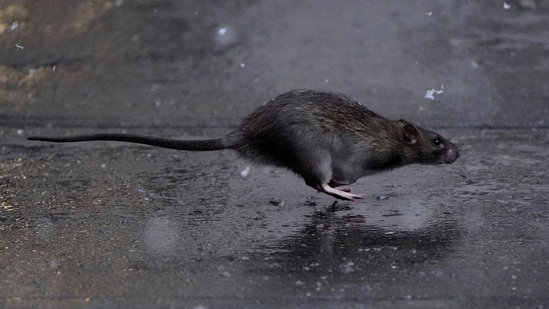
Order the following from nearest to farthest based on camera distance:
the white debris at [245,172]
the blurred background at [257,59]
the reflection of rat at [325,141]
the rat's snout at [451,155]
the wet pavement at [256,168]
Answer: the wet pavement at [256,168] < the reflection of rat at [325,141] < the rat's snout at [451,155] < the white debris at [245,172] < the blurred background at [257,59]

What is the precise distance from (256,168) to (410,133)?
120 cm

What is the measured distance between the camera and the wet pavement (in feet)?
14.7

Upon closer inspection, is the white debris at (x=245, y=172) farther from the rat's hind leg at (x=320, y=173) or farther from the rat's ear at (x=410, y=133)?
the rat's ear at (x=410, y=133)

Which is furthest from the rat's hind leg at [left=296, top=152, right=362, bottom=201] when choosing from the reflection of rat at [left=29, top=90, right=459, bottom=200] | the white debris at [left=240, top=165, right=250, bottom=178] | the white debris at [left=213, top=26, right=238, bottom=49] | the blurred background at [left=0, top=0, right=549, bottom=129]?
the white debris at [left=213, top=26, right=238, bottom=49]

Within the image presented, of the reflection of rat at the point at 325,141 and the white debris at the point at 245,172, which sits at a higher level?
the reflection of rat at the point at 325,141

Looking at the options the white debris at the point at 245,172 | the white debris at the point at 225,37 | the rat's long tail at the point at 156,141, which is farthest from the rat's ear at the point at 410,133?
the white debris at the point at 225,37

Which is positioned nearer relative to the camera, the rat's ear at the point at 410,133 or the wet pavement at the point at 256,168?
the wet pavement at the point at 256,168

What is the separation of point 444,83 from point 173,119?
214 centimetres

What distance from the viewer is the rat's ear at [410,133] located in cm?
570

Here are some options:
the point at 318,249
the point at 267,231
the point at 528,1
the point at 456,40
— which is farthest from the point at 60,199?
the point at 528,1

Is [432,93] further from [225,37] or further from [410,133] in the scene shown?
[410,133]

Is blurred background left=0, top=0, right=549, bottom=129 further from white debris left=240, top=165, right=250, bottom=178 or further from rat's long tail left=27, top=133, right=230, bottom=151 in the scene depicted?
rat's long tail left=27, top=133, right=230, bottom=151

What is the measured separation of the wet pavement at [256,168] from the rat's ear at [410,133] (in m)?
0.34

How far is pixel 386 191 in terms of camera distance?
6070 mm
